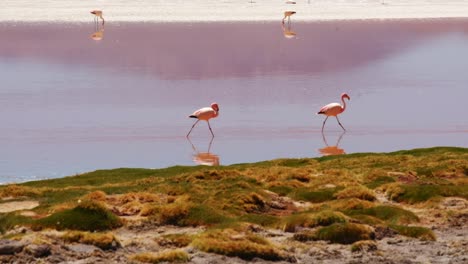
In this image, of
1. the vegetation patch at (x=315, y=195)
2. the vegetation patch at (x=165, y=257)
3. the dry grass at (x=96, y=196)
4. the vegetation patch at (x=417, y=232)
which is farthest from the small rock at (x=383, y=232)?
the dry grass at (x=96, y=196)

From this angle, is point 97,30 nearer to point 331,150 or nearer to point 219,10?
point 219,10

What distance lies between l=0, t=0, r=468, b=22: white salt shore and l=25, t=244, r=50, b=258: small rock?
137 feet

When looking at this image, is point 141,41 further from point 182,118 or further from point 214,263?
point 214,263

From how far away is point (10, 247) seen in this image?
10344mm

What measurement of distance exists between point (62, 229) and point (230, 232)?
2010mm

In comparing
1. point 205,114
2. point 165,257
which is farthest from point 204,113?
point 165,257

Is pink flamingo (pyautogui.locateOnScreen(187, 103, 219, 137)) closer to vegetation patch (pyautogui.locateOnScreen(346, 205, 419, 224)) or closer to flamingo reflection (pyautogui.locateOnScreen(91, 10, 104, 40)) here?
vegetation patch (pyautogui.locateOnScreen(346, 205, 419, 224))

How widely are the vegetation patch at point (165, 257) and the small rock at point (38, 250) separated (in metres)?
0.89

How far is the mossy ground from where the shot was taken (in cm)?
1199

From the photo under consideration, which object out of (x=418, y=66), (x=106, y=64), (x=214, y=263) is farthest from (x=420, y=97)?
(x=214, y=263)

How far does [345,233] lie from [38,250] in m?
3.54

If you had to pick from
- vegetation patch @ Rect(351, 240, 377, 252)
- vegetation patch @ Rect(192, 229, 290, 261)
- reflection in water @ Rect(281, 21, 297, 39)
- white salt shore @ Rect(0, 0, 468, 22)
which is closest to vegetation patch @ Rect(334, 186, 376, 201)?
vegetation patch @ Rect(351, 240, 377, 252)

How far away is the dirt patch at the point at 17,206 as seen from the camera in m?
14.1

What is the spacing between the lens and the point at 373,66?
36.0 metres
